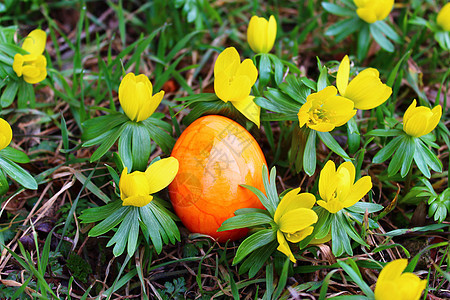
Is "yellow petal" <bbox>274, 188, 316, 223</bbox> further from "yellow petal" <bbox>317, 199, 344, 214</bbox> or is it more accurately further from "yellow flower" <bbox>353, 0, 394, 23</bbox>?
"yellow flower" <bbox>353, 0, 394, 23</bbox>

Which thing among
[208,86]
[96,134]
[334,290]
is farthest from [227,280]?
[208,86]

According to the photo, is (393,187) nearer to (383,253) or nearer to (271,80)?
(383,253)

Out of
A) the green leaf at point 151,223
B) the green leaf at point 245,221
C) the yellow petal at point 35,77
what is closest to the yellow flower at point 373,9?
the green leaf at point 245,221

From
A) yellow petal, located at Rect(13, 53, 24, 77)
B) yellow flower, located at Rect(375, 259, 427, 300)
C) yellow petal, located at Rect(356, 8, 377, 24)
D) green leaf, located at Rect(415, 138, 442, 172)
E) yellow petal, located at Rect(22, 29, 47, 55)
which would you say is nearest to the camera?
yellow flower, located at Rect(375, 259, 427, 300)

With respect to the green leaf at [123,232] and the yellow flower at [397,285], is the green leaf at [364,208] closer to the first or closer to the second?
the yellow flower at [397,285]

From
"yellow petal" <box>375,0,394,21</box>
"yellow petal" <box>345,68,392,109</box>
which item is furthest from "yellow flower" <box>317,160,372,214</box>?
"yellow petal" <box>375,0,394,21</box>

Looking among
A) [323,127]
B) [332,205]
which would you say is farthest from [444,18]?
[332,205]
